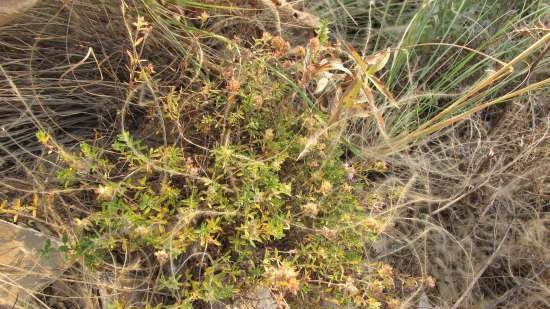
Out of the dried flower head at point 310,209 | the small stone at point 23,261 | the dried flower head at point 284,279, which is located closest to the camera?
the dried flower head at point 284,279

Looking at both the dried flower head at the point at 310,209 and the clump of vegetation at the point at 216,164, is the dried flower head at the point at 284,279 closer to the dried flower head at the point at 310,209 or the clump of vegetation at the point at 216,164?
the clump of vegetation at the point at 216,164

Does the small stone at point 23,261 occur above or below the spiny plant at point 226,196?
below

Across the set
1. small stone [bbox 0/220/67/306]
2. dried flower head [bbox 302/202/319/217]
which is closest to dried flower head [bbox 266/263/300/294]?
dried flower head [bbox 302/202/319/217]

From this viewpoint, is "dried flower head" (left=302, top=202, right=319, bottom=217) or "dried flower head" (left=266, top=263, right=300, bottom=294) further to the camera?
"dried flower head" (left=302, top=202, right=319, bottom=217)

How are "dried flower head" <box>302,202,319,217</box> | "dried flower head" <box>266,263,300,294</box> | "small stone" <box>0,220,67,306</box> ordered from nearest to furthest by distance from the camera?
1. "dried flower head" <box>266,263,300,294</box>
2. "dried flower head" <box>302,202,319,217</box>
3. "small stone" <box>0,220,67,306</box>

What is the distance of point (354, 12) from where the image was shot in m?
1.89

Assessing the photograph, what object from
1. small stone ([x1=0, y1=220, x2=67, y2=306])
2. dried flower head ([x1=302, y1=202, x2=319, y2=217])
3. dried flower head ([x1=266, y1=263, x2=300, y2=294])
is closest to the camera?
dried flower head ([x1=266, y1=263, x2=300, y2=294])

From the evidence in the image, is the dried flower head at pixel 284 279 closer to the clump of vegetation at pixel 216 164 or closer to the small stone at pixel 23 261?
the clump of vegetation at pixel 216 164

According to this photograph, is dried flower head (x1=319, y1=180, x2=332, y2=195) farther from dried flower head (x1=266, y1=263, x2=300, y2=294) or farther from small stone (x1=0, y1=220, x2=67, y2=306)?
small stone (x1=0, y1=220, x2=67, y2=306)

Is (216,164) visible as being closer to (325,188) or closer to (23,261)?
(325,188)

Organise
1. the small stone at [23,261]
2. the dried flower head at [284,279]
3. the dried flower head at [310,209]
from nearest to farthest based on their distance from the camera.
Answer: the dried flower head at [284,279]
the dried flower head at [310,209]
the small stone at [23,261]

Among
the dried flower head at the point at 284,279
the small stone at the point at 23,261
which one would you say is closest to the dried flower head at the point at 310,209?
the dried flower head at the point at 284,279

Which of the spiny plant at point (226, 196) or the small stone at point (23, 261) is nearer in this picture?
the spiny plant at point (226, 196)

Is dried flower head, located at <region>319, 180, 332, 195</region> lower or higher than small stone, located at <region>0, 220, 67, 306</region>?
higher
